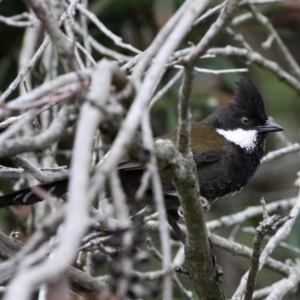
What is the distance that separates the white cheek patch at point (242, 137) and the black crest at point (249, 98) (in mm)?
152

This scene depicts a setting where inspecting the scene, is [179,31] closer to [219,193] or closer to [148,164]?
[148,164]

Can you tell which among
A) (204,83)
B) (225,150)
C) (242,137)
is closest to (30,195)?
(225,150)

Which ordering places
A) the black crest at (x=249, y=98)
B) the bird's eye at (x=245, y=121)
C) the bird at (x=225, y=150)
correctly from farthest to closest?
the bird's eye at (x=245, y=121)
the black crest at (x=249, y=98)
the bird at (x=225, y=150)

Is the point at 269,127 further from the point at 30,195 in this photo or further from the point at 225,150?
the point at 30,195

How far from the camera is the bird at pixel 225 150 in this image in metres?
4.49

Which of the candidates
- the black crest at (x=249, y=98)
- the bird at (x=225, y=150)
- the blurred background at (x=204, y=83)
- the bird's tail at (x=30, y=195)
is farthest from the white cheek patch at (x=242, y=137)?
the bird's tail at (x=30, y=195)

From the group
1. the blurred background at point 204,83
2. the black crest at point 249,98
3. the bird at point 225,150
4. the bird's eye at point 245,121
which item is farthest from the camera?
the blurred background at point 204,83

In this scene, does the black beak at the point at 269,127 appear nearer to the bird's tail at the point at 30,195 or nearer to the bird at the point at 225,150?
the bird at the point at 225,150

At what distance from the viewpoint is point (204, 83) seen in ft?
21.2

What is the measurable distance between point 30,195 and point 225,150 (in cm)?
168

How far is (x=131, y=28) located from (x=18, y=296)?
518 centimetres

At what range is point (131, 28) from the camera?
624 centimetres

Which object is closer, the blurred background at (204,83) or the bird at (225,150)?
the bird at (225,150)

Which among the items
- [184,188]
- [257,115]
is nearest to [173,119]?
[257,115]
